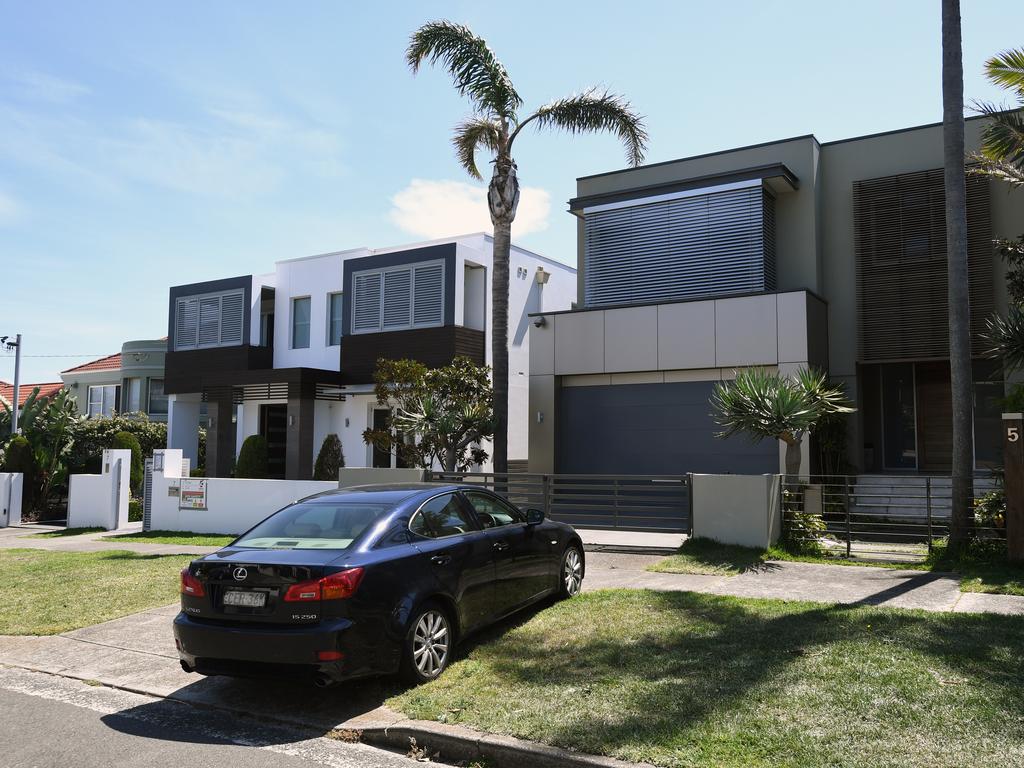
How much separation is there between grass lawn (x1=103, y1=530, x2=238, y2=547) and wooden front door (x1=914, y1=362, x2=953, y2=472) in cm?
1440

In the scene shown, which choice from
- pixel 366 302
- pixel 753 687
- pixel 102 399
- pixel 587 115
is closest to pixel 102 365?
pixel 102 399

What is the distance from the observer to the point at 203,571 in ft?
19.7

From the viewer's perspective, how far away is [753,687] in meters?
5.64

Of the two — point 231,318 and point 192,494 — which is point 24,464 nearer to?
point 231,318

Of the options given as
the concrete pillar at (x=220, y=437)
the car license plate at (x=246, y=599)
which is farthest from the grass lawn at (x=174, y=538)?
the car license plate at (x=246, y=599)

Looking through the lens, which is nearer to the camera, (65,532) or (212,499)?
(212,499)

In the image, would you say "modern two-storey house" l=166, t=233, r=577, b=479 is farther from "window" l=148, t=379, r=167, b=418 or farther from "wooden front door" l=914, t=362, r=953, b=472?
"wooden front door" l=914, t=362, r=953, b=472

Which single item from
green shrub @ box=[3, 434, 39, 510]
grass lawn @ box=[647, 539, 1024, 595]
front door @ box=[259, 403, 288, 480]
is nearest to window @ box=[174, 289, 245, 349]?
front door @ box=[259, 403, 288, 480]

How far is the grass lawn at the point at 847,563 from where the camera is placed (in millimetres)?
9367

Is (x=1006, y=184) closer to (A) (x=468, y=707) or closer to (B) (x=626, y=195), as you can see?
(B) (x=626, y=195)

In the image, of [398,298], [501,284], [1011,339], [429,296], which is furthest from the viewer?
[398,298]

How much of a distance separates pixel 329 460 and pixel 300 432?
1208mm

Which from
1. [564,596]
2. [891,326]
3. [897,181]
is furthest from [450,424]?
[897,181]

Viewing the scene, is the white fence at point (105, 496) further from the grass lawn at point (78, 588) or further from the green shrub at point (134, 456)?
the grass lawn at point (78, 588)
